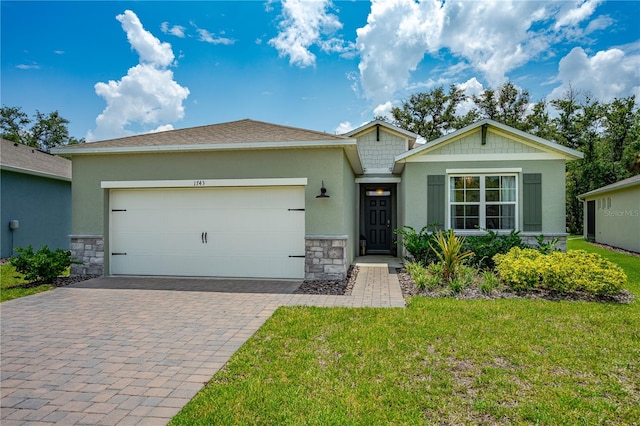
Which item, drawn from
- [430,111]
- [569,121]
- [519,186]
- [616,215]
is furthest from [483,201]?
[569,121]

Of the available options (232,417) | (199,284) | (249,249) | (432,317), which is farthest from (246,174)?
(232,417)

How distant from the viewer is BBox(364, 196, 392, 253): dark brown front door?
42.9ft

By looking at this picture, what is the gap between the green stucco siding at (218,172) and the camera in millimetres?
7902

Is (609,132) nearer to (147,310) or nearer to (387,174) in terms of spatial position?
(387,174)

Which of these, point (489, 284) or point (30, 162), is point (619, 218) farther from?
point (30, 162)

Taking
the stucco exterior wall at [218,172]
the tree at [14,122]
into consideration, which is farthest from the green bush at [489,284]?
the tree at [14,122]

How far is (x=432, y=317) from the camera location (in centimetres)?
525

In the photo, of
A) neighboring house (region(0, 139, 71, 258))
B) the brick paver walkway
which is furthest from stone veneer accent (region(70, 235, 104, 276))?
neighboring house (region(0, 139, 71, 258))

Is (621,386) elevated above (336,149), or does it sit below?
below

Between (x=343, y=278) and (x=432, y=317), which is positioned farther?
(x=343, y=278)

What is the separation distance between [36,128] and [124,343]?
112ft

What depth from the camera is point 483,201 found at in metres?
9.78

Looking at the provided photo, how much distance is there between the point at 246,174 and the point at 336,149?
85.2 inches

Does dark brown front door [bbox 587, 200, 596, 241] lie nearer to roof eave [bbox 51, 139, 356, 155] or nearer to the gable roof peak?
the gable roof peak
